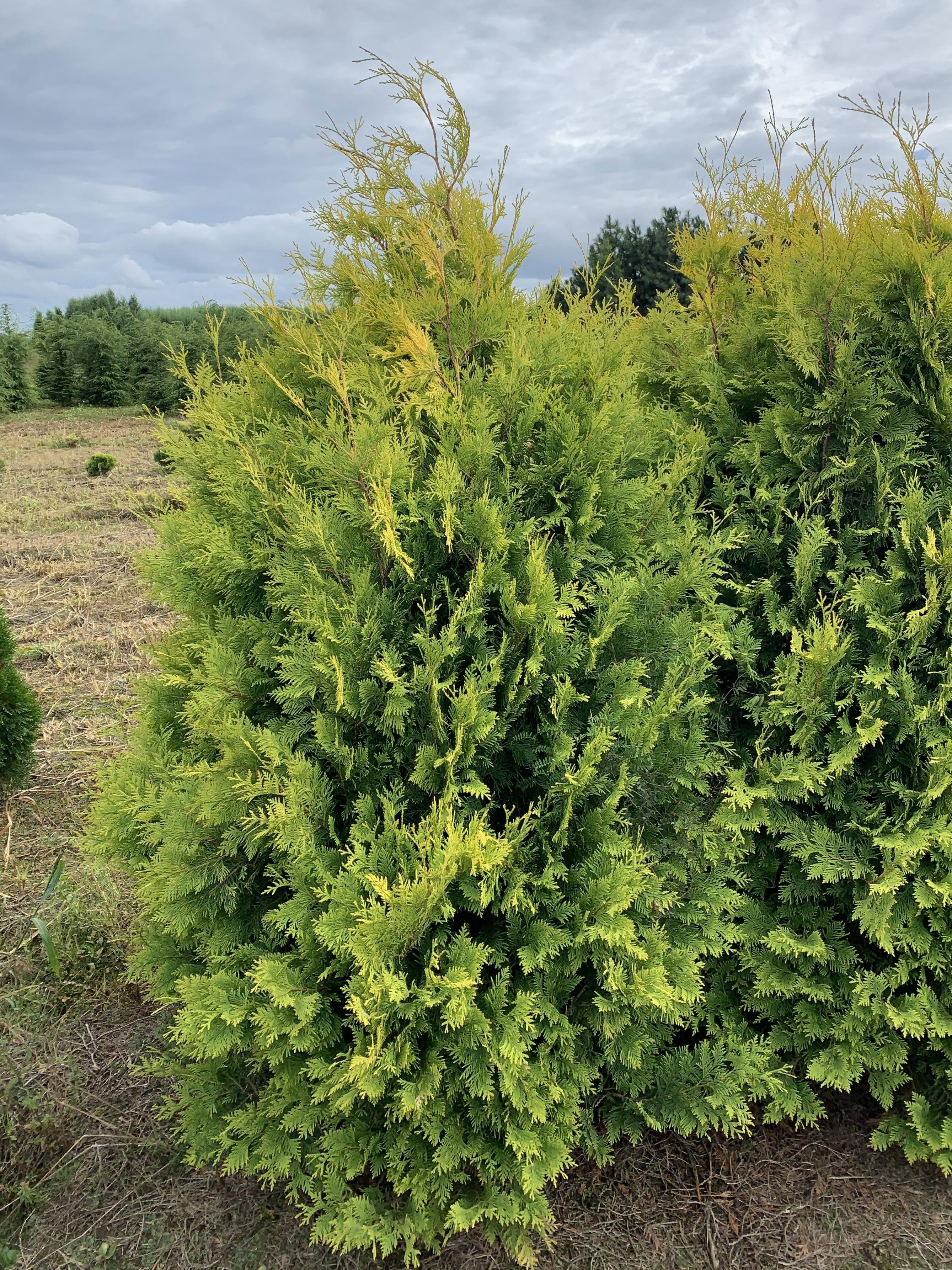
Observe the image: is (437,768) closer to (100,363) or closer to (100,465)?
(100,465)

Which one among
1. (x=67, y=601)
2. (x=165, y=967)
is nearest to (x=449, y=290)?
(x=165, y=967)

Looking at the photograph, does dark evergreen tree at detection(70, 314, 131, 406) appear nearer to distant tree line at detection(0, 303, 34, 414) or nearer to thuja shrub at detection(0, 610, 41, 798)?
distant tree line at detection(0, 303, 34, 414)

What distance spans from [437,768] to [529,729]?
34cm

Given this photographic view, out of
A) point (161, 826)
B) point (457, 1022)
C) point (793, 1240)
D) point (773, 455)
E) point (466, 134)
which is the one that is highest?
point (466, 134)

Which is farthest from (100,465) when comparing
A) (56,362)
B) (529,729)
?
(56,362)

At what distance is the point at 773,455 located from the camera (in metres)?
3.12

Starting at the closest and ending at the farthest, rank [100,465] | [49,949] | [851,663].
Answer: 1. [851,663]
2. [49,949]
3. [100,465]

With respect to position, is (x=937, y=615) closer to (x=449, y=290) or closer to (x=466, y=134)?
(x=449, y=290)

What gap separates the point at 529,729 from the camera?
95.4 inches

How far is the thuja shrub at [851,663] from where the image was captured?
2781 millimetres

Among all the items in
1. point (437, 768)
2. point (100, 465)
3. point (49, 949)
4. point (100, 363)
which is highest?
point (100, 363)

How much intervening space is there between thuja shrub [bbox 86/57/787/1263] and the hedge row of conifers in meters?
0.01

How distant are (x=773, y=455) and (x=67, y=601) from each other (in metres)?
7.32

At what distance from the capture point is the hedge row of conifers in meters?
2.24
